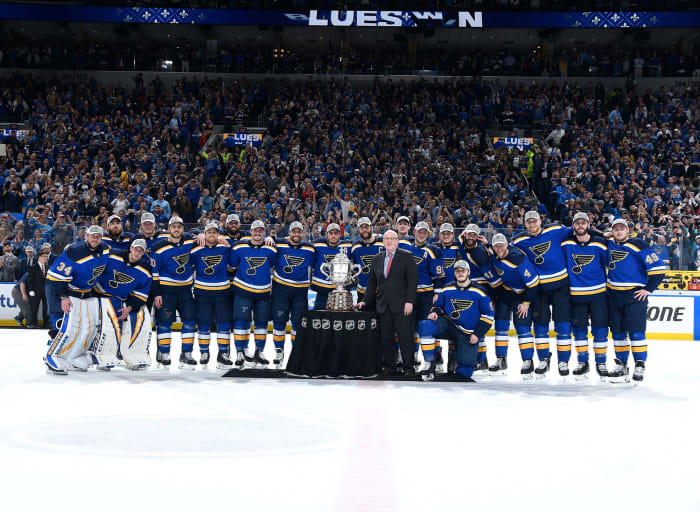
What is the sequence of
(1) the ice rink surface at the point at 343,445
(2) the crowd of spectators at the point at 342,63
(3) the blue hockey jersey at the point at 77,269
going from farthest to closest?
(2) the crowd of spectators at the point at 342,63, (3) the blue hockey jersey at the point at 77,269, (1) the ice rink surface at the point at 343,445

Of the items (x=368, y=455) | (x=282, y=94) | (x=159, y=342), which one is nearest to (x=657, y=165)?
(x=282, y=94)

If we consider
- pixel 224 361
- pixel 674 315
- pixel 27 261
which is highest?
pixel 27 261

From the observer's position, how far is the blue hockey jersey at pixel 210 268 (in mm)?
9664

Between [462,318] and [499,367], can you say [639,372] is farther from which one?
[462,318]

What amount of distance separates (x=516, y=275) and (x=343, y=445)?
173 inches

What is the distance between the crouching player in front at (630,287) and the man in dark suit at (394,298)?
8.08 feet

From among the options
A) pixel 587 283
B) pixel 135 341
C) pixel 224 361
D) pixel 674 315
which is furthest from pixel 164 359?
pixel 674 315

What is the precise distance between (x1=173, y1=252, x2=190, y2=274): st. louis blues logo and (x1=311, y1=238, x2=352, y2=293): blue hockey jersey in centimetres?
175

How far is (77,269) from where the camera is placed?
9.07 m

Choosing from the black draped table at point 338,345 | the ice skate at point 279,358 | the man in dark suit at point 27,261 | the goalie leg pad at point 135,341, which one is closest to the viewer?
the black draped table at point 338,345

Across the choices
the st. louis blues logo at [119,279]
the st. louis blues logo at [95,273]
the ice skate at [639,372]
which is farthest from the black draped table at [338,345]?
the ice skate at [639,372]

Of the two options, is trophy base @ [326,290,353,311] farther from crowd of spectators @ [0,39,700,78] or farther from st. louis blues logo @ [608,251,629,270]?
crowd of spectators @ [0,39,700,78]

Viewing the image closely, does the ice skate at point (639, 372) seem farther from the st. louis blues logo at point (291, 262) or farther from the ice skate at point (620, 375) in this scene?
the st. louis blues logo at point (291, 262)

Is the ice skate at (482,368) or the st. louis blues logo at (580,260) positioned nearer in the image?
the st. louis blues logo at (580,260)
